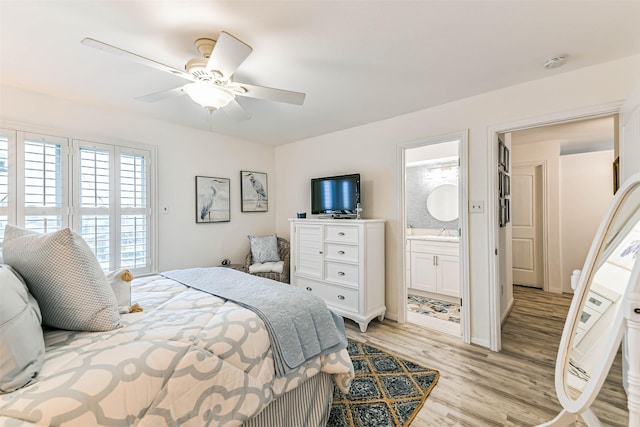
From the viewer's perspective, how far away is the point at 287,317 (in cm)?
144

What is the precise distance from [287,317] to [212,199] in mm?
2846

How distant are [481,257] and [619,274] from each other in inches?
56.8

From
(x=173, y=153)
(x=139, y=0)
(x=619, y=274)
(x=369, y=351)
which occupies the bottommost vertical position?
(x=369, y=351)

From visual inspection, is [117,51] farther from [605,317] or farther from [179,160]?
[605,317]

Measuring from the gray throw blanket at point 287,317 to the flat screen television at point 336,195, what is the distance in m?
1.83

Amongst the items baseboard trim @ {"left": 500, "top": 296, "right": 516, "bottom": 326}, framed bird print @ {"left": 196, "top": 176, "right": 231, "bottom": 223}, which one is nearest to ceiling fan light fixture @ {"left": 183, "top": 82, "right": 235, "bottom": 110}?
framed bird print @ {"left": 196, "top": 176, "right": 231, "bottom": 223}

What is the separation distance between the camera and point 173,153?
3.44 m

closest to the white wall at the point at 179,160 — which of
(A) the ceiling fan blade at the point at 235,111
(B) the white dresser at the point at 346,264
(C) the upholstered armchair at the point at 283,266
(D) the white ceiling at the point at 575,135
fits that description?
(C) the upholstered armchair at the point at 283,266

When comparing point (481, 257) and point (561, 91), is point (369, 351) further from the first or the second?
point (561, 91)

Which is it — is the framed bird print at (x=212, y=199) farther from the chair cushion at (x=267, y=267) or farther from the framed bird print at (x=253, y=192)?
the chair cushion at (x=267, y=267)

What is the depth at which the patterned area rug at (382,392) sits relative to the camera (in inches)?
66.1

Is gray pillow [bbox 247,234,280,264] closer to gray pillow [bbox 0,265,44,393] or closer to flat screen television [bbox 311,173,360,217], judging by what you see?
flat screen television [bbox 311,173,360,217]

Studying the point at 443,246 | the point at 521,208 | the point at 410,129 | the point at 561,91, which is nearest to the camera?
the point at 561,91

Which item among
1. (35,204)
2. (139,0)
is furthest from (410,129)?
(35,204)
